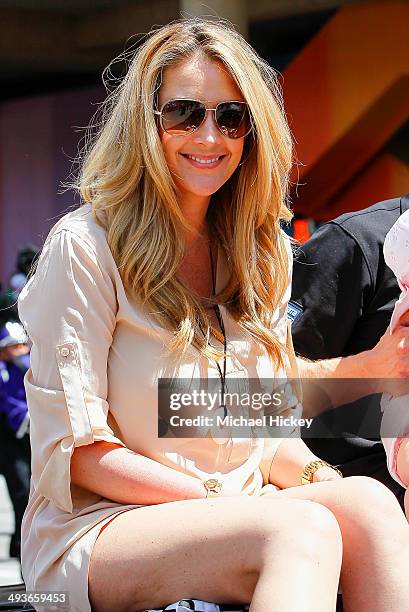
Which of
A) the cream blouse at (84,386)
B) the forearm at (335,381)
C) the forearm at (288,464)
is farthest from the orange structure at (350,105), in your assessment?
the cream blouse at (84,386)

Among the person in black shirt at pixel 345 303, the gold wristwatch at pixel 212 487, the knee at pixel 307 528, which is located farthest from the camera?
the person in black shirt at pixel 345 303

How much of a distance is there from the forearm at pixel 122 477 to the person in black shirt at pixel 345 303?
0.80 m

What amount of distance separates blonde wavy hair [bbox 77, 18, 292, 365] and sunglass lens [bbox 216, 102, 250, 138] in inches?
1.0

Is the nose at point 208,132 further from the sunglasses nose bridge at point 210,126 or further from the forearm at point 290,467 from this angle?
the forearm at point 290,467


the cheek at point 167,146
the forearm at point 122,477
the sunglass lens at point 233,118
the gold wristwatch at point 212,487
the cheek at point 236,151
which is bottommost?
the forearm at point 122,477

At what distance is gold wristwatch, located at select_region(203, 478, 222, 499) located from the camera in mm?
2156

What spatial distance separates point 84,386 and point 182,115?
0.66 meters

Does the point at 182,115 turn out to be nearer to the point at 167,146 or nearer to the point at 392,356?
the point at 167,146

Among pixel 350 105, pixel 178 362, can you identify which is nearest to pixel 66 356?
pixel 178 362

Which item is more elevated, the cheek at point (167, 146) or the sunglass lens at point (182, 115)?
the sunglass lens at point (182, 115)

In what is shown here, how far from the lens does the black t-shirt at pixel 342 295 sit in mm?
2840

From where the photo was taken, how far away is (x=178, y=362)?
2.22m

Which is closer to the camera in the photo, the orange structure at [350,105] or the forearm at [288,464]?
the forearm at [288,464]

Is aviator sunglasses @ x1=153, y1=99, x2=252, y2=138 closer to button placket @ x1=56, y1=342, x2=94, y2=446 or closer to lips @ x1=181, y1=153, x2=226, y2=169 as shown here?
lips @ x1=181, y1=153, x2=226, y2=169
